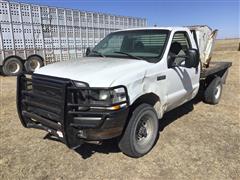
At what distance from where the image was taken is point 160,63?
4.10 metres

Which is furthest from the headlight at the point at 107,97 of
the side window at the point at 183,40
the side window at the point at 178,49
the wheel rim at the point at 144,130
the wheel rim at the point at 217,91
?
the wheel rim at the point at 217,91

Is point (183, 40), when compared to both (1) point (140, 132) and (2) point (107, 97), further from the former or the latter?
(2) point (107, 97)

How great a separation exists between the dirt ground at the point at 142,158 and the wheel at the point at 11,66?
7.90m

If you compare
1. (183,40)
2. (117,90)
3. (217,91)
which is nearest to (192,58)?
(183,40)

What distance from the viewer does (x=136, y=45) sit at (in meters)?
4.73

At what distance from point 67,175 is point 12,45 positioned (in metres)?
10.9

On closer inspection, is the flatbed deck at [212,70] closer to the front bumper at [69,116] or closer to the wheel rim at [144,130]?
the wheel rim at [144,130]

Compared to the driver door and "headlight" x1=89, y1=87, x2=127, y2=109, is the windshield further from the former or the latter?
"headlight" x1=89, y1=87, x2=127, y2=109

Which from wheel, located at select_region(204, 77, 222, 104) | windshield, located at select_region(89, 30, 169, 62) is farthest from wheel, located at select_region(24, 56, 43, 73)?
wheel, located at select_region(204, 77, 222, 104)

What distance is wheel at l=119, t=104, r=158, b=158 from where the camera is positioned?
143 inches

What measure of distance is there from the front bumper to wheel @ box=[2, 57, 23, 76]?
397 inches

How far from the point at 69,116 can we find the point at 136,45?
218 cm

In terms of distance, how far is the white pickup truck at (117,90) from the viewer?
3.22 m

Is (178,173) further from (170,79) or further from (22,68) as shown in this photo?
(22,68)
